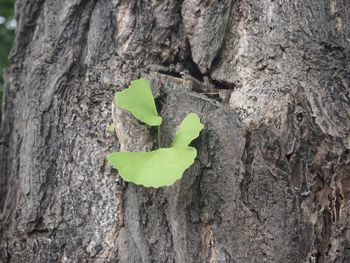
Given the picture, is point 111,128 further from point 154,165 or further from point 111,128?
point 154,165

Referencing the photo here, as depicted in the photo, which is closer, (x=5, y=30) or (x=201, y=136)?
(x=201, y=136)

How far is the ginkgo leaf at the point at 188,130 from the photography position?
1260 mm

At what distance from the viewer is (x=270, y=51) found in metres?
1.43

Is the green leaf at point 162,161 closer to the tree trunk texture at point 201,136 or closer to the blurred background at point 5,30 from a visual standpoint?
the tree trunk texture at point 201,136

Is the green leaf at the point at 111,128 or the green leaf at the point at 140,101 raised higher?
the green leaf at the point at 140,101

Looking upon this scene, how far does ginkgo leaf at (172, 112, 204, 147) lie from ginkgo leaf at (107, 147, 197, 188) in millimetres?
35

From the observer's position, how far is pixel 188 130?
1274mm

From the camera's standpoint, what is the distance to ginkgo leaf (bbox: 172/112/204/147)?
49.6 inches

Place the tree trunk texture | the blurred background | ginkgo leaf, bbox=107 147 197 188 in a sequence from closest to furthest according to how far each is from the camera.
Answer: ginkgo leaf, bbox=107 147 197 188, the tree trunk texture, the blurred background

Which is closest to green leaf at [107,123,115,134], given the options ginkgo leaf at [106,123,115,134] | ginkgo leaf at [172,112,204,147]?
ginkgo leaf at [106,123,115,134]

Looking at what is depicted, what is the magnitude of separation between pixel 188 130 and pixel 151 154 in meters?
0.12

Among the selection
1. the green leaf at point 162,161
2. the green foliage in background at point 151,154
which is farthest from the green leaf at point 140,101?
the green leaf at point 162,161

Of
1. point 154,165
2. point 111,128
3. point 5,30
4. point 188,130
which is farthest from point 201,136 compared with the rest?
point 5,30

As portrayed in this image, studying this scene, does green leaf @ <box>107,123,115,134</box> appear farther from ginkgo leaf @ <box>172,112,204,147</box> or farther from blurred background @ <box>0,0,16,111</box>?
blurred background @ <box>0,0,16,111</box>
